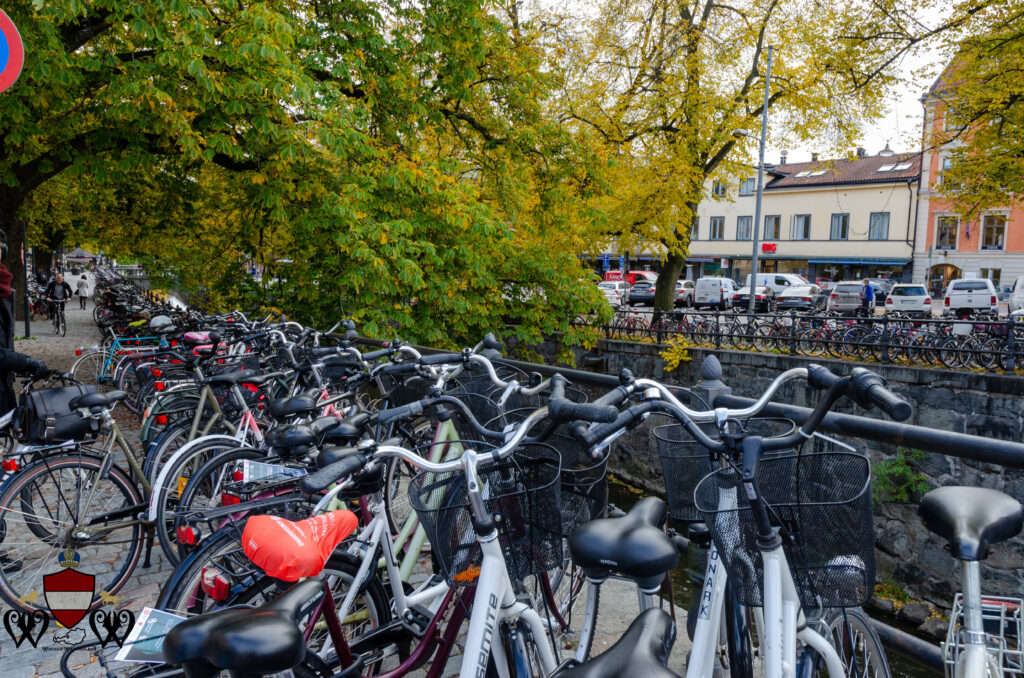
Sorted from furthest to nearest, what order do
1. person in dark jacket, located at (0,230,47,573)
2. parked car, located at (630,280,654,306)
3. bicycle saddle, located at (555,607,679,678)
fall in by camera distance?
parked car, located at (630,280,654,306) < person in dark jacket, located at (0,230,47,573) < bicycle saddle, located at (555,607,679,678)

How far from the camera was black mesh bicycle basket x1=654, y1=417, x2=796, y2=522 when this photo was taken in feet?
7.41

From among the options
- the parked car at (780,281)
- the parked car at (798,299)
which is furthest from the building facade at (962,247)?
the parked car at (798,299)

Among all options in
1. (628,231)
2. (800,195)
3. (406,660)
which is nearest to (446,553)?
(406,660)

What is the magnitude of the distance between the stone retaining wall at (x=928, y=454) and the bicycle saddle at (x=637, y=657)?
26.9 feet

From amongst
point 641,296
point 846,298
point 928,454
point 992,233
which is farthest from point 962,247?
point 928,454

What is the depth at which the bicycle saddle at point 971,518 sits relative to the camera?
172 cm

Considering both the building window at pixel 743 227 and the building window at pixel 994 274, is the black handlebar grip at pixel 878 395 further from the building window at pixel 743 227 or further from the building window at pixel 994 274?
the building window at pixel 743 227

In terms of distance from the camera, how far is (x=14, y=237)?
13.1 meters

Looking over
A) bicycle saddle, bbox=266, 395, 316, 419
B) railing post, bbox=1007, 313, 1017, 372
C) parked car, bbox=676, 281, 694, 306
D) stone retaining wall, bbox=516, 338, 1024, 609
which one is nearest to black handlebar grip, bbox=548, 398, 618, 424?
bicycle saddle, bbox=266, 395, 316, 419

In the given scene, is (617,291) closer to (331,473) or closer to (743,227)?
(743,227)

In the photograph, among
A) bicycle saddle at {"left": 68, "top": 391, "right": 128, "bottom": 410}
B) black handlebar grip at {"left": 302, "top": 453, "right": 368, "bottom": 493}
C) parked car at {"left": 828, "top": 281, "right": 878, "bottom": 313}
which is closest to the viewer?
black handlebar grip at {"left": 302, "top": 453, "right": 368, "bottom": 493}

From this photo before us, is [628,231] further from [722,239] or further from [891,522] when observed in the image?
[722,239]

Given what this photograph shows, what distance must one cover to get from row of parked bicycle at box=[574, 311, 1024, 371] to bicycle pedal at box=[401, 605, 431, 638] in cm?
1129

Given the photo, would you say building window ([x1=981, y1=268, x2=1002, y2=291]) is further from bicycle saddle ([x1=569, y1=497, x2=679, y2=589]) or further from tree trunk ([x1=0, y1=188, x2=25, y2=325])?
bicycle saddle ([x1=569, y1=497, x2=679, y2=589])
